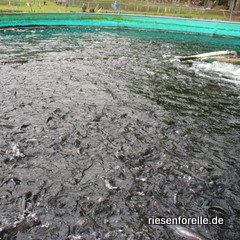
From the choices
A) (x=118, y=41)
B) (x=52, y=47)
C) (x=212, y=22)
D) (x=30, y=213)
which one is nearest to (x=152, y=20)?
(x=212, y=22)

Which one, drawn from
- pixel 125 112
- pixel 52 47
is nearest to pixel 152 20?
pixel 52 47

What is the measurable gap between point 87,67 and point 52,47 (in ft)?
26.4

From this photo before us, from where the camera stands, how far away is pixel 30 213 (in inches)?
263

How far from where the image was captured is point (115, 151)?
9.40 meters

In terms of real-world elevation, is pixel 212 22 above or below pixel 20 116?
above

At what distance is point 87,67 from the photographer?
19484 millimetres

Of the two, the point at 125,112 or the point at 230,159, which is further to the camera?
the point at 125,112

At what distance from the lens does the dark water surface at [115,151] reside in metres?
6.66

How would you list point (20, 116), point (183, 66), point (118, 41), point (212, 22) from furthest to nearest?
point (212, 22)
point (118, 41)
point (183, 66)
point (20, 116)

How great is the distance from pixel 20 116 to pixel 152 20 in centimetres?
3432

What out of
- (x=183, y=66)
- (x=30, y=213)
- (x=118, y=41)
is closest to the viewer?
(x=30, y=213)

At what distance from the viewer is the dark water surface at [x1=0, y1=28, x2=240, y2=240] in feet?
21.9

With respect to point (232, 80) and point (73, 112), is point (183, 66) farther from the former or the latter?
point (73, 112)

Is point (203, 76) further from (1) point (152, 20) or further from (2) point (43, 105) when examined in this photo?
(1) point (152, 20)
